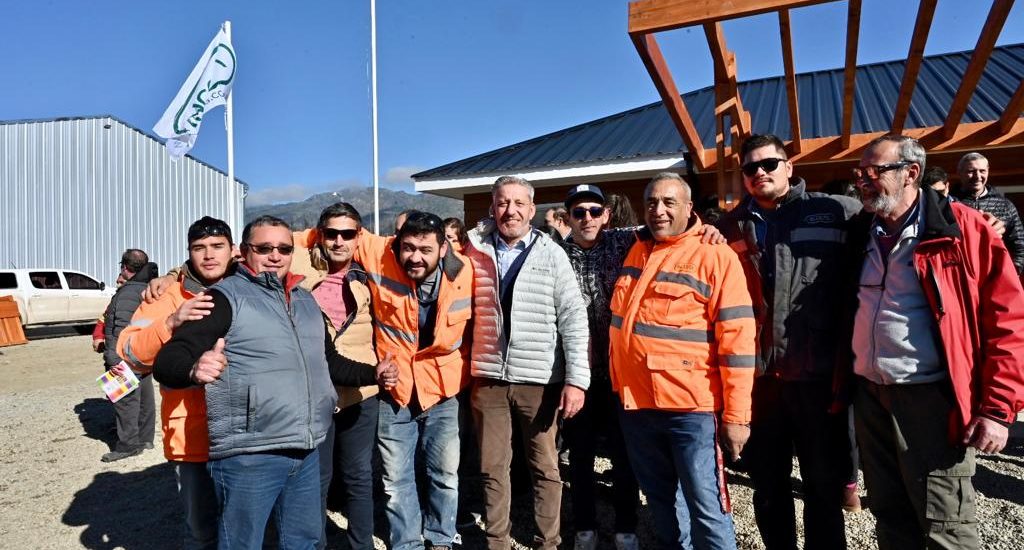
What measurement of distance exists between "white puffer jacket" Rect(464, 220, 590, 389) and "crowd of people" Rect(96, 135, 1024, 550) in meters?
0.01

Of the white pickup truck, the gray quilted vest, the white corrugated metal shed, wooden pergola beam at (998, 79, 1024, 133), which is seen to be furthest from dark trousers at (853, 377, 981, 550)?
the white corrugated metal shed

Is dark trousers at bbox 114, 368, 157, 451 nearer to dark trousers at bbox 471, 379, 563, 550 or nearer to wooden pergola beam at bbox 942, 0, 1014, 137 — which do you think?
dark trousers at bbox 471, 379, 563, 550

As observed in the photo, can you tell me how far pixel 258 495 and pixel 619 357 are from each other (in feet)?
5.12

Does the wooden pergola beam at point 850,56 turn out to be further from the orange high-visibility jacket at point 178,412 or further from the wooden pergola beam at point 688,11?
the orange high-visibility jacket at point 178,412

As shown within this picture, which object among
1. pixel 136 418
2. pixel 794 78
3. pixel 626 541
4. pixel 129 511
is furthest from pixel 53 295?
pixel 794 78

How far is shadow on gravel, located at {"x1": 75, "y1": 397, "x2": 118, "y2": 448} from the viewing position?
6.10 meters

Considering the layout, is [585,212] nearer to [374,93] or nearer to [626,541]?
[626,541]

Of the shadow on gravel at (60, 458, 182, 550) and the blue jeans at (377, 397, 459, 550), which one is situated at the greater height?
the blue jeans at (377, 397, 459, 550)

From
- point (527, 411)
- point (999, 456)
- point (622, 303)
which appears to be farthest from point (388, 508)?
point (999, 456)

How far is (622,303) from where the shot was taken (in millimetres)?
2643

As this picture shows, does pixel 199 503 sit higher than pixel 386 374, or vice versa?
pixel 386 374

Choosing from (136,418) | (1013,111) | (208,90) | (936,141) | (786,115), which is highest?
(208,90)

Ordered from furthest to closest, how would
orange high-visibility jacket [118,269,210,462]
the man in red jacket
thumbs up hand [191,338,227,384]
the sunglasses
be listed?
the sunglasses, orange high-visibility jacket [118,269,210,462], the man in red jacket, thumbs up hand [191,338,227,384]

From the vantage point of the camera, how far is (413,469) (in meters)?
3.07
